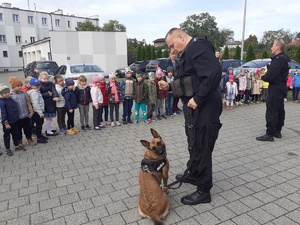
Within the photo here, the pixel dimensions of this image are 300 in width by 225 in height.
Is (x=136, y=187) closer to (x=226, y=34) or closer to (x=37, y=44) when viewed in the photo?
(x=37, y=44)

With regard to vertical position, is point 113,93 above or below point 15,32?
below

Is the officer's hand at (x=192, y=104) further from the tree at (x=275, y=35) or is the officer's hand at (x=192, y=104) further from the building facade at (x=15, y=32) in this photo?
the tree at (x=275, y=35)

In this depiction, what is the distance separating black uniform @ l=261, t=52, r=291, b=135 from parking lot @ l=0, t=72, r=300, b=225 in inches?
20.5

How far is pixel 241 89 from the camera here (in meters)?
10.2

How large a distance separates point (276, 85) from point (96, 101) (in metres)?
4.65

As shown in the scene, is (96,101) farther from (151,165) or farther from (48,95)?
(151,165)

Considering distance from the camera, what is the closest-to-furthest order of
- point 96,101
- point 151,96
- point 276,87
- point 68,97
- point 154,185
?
point 154,185, point 276,87, point 68,97, point 96,101, point 151,96

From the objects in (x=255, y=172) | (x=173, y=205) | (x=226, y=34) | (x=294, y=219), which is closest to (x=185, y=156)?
(x=255, y=172)

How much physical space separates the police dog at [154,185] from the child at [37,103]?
3.88 metres

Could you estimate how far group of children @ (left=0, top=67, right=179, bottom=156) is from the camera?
5.57m

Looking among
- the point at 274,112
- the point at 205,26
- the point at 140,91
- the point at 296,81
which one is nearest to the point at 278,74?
the point at 274,112

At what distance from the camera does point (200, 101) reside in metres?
2.93

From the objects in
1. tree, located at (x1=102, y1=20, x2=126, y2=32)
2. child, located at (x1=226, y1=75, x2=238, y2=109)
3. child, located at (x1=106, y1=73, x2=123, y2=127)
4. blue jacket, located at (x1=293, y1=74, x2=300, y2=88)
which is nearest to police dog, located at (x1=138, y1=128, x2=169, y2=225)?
child, located at (x1=106, y1=73, x2=123, y2=127)

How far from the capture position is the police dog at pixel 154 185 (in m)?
2.83
